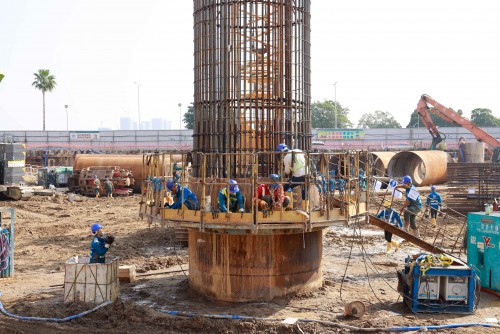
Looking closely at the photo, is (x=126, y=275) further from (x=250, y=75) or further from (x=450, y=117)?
(x=450, y=117)

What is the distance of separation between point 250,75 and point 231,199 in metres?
3.24

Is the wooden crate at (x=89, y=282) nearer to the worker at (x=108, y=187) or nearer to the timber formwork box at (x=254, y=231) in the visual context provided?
the timber formwork box at (x=254, y=231)

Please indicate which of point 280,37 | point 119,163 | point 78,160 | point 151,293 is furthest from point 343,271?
point 78,160

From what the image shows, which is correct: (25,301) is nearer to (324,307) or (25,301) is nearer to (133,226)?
(324,307)

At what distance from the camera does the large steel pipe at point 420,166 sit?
4072 cm

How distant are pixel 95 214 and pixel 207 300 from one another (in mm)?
19308

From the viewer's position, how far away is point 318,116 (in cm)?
11794

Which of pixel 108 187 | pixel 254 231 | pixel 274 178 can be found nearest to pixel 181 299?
pixel 254 231

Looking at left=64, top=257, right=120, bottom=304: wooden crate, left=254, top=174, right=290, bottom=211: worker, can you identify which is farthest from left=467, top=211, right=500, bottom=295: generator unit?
left=64, top=257, right=120, bottom=304: wooden crate

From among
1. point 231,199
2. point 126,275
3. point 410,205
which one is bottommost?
point 126,275

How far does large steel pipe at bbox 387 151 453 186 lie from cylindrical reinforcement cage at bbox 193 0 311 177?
92.3 feet

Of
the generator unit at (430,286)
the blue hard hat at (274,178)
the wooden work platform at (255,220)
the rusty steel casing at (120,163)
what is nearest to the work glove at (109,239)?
the wooden work platform at (255,220)

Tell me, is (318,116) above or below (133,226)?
above

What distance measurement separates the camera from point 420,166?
46125mm
